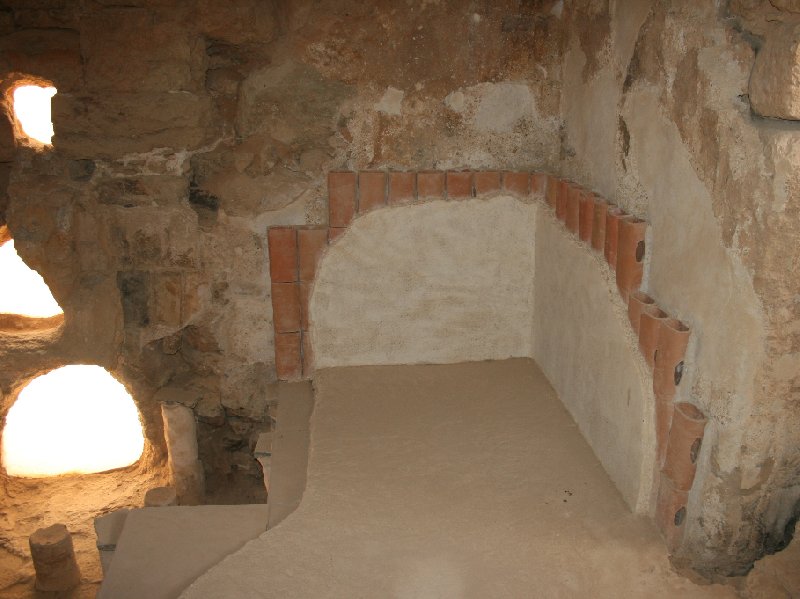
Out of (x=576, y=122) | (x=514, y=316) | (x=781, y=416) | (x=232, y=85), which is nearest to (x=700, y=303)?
(x=781, y=416)

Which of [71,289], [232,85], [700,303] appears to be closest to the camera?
[700,303]

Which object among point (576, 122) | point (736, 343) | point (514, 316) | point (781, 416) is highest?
point (576, 122)

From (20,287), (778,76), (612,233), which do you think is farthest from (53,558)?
(778,76)

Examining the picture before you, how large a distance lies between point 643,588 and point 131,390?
229cm

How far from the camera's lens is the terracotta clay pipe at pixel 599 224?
79.6 inches

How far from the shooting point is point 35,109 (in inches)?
119

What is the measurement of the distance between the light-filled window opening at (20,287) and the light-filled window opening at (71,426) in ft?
1.41

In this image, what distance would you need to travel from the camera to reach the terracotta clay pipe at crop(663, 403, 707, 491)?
158cm

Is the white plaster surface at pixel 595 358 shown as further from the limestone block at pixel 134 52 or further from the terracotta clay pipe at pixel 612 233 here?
the limestone block at pixel 134 52

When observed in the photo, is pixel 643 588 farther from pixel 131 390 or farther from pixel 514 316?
pixel 131 390

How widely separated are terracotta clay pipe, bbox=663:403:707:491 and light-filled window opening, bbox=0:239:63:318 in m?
3.43

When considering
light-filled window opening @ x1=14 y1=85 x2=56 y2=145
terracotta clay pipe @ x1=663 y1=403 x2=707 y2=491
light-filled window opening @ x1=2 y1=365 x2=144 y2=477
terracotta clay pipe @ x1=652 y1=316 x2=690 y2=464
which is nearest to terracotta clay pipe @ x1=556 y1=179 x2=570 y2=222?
terracotta clay pipe @ x1=652 y1=316 x2=690 y2=464

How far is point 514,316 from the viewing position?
282cm

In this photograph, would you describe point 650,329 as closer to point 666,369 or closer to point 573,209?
point 666,369
